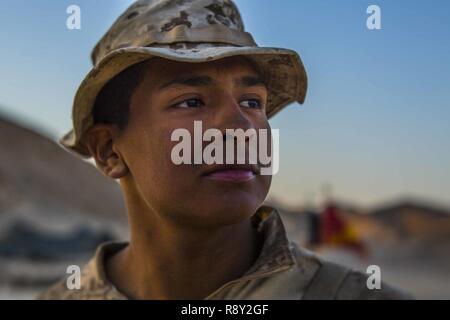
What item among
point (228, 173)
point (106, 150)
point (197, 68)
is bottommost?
point (228, 173)

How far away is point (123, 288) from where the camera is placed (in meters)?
2.65

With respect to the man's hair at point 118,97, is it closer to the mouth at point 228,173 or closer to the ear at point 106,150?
the ear at point 106,150

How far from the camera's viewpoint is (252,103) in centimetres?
230

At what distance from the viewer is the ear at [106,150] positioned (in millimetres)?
2471

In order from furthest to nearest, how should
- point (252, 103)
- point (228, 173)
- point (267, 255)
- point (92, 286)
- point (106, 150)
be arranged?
point (92, 286)
point (106, 150)
point (267, 255)
point (252, 103)
point (228, 173)

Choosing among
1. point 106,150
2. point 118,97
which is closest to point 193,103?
point 118,97

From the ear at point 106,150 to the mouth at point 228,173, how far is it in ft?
1.56

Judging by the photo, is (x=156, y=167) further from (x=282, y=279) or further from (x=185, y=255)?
(x=282, y=279)

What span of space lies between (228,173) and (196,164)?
0.10m

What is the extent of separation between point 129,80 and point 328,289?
1.03 meters

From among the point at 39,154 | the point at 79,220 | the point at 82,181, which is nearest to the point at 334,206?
the point at 79,220

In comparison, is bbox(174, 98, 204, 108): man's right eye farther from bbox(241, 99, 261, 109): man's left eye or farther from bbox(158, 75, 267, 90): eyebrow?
bbox(241, 99, 261, 109): man's left eye

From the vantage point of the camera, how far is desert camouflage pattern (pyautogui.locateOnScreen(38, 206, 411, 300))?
2.38m

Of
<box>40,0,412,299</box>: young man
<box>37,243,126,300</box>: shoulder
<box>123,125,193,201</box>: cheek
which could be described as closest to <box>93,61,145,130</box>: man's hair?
<box>40,0,412,299</box>: young man
